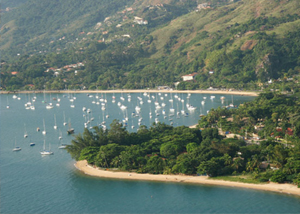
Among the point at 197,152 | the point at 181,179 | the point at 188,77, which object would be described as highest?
the point at 188,77

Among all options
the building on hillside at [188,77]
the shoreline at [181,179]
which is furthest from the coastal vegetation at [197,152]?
the building on hillside at [188,77]

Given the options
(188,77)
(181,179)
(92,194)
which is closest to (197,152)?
(181,179)

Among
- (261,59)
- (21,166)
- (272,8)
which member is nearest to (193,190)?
(21,166)

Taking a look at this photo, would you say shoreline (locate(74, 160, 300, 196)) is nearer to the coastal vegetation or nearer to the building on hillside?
the coastal vegetation

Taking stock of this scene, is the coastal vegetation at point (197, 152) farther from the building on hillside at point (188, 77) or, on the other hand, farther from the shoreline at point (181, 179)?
the building on hillside at point (188, 77)

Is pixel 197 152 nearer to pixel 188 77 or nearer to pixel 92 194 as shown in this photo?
pixel 92 194

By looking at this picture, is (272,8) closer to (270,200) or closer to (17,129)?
(17,129)
